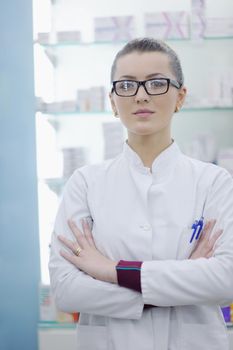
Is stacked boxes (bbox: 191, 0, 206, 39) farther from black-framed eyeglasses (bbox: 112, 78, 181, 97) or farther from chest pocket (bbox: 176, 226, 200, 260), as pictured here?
chest pocket (bbox: 176, 226, 200, 260)

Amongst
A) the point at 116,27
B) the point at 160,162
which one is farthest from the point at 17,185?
the point at 160,162

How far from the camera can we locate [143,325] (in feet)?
4.31

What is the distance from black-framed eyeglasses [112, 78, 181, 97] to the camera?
4.35ft

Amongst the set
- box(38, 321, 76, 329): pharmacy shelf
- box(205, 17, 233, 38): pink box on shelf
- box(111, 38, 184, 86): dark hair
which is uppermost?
box(205, 17, 233, 38): pink box on shelf

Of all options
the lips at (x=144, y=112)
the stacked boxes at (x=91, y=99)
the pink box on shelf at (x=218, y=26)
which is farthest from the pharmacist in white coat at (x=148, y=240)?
the pink box on shelf at (x=218, y=26)

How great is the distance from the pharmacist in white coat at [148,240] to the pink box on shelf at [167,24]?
1.40 m

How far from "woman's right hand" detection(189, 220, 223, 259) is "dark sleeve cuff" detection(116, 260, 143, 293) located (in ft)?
0.53

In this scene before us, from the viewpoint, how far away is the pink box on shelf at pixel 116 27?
107 inches

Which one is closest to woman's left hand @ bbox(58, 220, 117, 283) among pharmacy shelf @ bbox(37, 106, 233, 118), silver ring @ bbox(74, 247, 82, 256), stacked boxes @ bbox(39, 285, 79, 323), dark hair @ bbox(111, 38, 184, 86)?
silver ring @ bbox(74, 247, 82, 256)

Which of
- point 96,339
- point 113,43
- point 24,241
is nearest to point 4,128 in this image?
point 24,241

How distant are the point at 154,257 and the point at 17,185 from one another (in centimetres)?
133

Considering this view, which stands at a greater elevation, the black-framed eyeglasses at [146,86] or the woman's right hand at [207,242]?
the black-framed eyeglasses at [146,86]

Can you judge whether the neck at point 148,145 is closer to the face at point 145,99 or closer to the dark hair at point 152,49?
the face at point 145,99

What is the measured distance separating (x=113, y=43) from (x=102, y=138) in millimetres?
530
